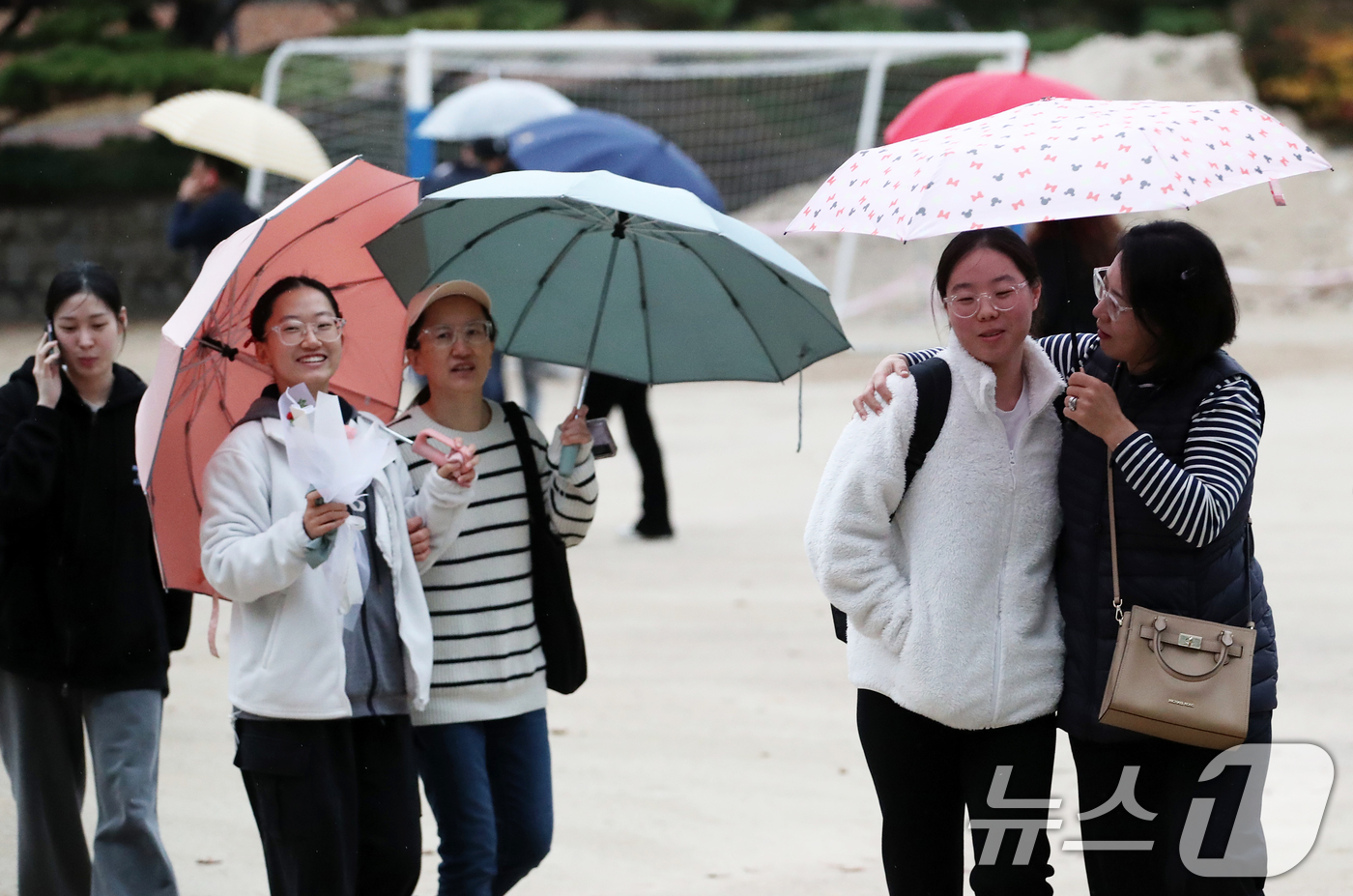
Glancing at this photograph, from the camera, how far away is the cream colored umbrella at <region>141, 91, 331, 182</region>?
333 inches

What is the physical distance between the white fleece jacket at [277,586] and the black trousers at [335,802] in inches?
2.7

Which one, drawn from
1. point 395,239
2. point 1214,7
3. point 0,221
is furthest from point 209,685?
point 1214,7

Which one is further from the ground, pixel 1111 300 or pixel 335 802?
pixel 1111 300

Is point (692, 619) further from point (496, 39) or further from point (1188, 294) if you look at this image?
point (496, 39)

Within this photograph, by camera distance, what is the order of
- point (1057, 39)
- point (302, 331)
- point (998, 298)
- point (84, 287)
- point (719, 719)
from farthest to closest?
point (1057, 39)
point (719, 719)
point (84, 287)
point (302, 331)
point (998, 298)

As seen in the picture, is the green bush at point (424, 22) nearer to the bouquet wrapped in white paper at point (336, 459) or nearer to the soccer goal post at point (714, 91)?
the soccer goal post at point (714, 91)

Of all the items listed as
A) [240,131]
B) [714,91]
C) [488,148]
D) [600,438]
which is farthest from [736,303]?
[714,91]

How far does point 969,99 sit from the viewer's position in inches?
239

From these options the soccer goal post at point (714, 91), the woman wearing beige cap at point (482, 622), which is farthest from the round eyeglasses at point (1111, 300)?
the soccer goal post at point (714, 91)

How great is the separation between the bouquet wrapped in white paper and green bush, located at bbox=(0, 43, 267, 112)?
19.9 metres

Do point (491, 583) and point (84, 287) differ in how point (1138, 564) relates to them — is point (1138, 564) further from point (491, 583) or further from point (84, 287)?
point (84, 287)

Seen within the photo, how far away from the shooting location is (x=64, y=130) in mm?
23828

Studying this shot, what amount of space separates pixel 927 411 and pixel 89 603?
190cm

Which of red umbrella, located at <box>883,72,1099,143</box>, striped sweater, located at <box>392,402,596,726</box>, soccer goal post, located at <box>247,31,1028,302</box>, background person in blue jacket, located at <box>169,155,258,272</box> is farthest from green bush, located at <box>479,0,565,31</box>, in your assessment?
striped sweater, located at <box>392,402,596,726</box>
